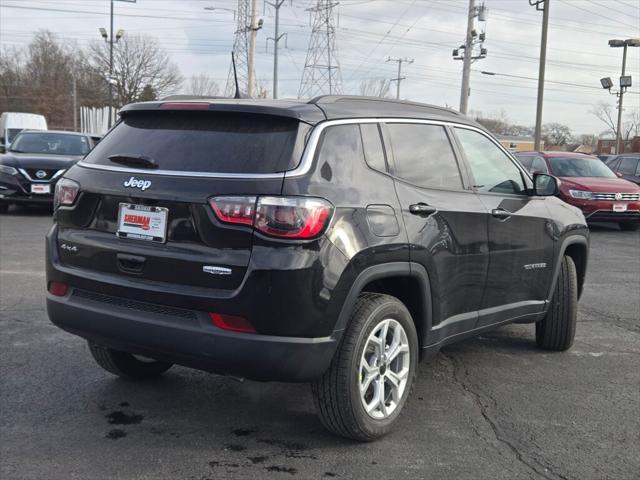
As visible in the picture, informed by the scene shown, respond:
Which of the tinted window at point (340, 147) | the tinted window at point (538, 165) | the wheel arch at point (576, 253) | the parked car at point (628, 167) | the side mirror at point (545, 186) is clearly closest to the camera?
the tinted window at point (340, 147)

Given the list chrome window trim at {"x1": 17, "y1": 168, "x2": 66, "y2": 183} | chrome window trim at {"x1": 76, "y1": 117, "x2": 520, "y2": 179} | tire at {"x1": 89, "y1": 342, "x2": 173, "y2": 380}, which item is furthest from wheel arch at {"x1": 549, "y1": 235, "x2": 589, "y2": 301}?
chrome window trim at {"x1": 17, "y1": 168, "x2": 66, "y2": 183}

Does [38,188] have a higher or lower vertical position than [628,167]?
lower

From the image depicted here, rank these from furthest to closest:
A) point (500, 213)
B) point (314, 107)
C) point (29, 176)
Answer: point (29, 176) → point (500, 213) → point (314, 107)

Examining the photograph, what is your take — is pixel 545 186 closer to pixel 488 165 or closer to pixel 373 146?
pixel 488 165

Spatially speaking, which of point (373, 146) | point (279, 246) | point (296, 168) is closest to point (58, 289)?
point (279, 246)

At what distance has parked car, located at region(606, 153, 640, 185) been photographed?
16.4 m

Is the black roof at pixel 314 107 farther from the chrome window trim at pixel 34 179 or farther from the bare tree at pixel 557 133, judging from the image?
the bare tree at pixel 557 133

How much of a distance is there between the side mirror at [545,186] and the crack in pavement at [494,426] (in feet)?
4.56

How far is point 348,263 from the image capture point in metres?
3.16

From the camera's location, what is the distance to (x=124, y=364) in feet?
13.8

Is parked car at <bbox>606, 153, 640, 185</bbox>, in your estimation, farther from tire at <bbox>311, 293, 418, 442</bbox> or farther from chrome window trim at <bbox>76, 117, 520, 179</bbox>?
chrome window trim at <bbox>76, 117, 520, 179</bbox>

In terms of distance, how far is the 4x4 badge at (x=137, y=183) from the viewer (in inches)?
129

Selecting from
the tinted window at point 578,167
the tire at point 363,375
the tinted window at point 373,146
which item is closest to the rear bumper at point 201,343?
the tire at point 363,375

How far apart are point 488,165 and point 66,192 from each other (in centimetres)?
272
